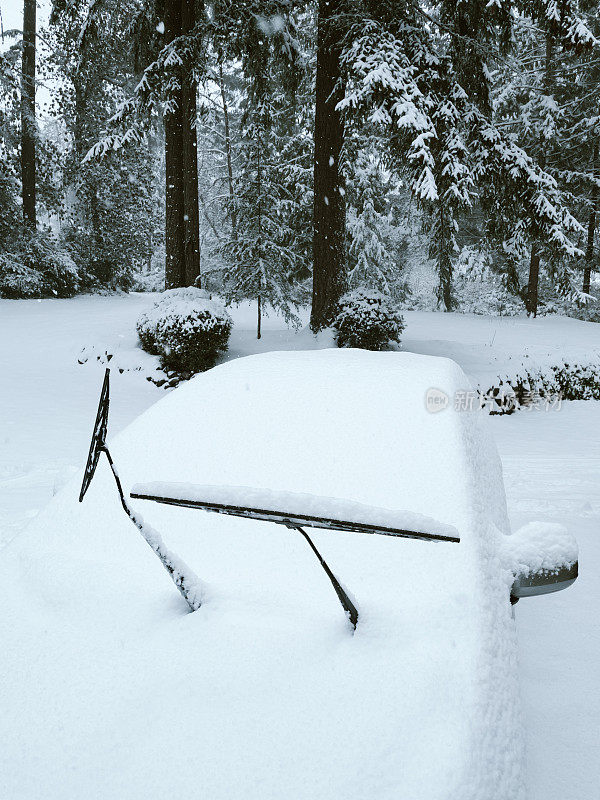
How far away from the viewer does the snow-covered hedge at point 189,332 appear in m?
10.9

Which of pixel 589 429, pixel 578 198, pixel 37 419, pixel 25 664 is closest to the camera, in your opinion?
pixel 25 664

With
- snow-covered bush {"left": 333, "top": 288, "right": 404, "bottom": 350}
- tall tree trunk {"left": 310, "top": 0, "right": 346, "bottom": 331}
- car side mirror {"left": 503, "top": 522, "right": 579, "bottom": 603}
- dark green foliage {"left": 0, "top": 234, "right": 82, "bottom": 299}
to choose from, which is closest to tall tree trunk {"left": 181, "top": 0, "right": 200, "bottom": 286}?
tall tree trunk {"left": 310, "top": 0, "right": 346, "bottom": 331}

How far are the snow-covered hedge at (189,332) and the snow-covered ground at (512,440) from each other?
0.75 metres

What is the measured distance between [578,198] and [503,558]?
20228 millimetres

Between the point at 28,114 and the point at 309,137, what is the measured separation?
31.6 feet

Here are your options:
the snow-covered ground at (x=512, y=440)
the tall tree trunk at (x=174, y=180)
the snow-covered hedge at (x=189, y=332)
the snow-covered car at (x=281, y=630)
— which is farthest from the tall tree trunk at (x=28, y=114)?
the snow-covered car at (x=281, y=630)

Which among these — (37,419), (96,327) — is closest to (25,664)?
(37,419)

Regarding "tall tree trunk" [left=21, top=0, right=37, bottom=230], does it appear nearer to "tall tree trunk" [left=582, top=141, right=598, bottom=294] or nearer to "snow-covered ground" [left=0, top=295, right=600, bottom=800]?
"snow-covered ground" [left=0, top=295, right=600, bottom=800]

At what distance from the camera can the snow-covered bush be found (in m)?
11.0

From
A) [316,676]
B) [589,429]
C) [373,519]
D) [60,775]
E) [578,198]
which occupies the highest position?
[578,198]

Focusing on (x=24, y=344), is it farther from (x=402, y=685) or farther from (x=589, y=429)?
(x=402, y=685)

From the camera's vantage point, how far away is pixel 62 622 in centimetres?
166

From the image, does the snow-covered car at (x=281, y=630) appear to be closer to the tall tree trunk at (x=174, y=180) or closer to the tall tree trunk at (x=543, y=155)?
the tall tree trunk at (x=174, y=180)

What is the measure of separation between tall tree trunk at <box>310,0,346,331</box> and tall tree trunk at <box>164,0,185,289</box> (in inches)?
121
